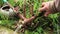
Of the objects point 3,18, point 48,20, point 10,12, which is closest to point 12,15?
point 10,12

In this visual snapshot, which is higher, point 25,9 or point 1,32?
point 25,9

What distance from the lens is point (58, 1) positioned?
0.78 meters

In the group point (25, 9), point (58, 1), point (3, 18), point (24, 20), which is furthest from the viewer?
point (3, 18)

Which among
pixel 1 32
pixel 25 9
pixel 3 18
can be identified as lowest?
pixel 1 32

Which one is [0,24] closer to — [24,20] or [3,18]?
[3,18]

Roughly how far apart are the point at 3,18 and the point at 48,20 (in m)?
0.51

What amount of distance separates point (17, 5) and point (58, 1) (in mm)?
1140

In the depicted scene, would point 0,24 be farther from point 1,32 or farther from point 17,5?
point 17,5

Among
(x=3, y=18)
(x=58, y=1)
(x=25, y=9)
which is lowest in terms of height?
(x=3, y=18)

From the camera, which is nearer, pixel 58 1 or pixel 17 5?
pixel 58 1

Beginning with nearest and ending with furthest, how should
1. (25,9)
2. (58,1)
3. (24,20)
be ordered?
(58,1) < (24,20) < (25,9)

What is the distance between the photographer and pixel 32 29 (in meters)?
1.69

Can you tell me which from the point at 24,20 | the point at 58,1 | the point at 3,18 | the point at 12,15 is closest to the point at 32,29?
the point at 24,20

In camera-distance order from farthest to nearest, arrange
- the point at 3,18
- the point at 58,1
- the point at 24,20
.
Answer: the point at 3,18 → the point at 24,20 → the point at 58,1
